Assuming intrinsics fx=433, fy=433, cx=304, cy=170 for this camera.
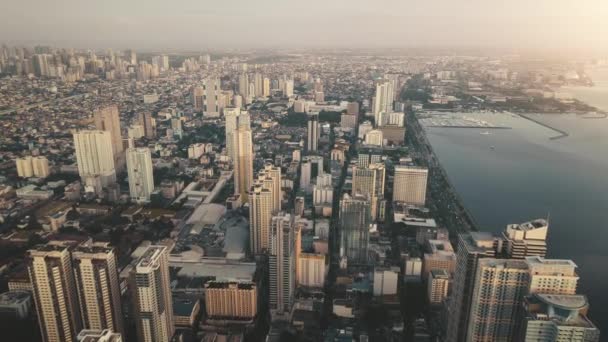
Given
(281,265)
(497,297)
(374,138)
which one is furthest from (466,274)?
(374,138)

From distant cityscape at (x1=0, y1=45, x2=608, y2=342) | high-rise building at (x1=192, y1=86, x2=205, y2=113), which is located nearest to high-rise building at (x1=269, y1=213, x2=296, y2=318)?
distant cityscape at (x1=0, y1=45, x2=608, y2=342)

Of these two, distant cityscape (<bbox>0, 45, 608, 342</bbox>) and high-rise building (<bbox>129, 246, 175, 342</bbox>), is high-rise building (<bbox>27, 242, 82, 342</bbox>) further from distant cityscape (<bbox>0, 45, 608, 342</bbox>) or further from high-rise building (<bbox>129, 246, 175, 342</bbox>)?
high-rise building (<bbox>129, 246, 175, 342</bbox>)

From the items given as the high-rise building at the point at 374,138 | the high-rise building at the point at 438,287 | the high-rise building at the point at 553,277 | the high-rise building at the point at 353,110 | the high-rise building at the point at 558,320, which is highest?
the high-rise building at the point at 553,277

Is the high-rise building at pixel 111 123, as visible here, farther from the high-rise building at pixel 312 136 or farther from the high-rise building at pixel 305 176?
the high-rise building at pixel 312 136

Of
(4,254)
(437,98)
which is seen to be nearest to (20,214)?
(4,254)

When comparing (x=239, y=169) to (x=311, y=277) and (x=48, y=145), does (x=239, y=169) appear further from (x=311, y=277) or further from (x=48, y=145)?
(x=48, y=145)

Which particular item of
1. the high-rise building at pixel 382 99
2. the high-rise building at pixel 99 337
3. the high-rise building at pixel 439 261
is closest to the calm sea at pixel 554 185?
the high-rise building at pixel 439 261
